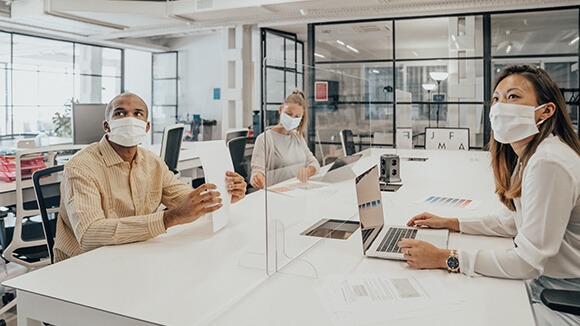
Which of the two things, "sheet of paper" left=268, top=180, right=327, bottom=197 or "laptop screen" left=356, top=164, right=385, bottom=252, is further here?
"laptop screen" left=356, top=164, right=385, bottom=252

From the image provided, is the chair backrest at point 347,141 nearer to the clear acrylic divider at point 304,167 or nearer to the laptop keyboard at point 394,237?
the clear acrylic divider at point 304,167

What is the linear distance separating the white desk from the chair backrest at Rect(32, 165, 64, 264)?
0.63 meters

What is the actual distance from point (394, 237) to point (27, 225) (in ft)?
7.24

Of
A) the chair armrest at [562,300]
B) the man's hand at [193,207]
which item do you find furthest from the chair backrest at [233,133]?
the chair armrest at [562,300]

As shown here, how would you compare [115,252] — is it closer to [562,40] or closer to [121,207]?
[121,207]

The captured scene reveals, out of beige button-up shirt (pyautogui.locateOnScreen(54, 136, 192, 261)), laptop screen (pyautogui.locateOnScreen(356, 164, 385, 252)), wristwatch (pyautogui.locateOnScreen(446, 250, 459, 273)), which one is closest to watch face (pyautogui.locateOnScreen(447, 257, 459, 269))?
wristwatch (pyautogui.locateOnScreen(446, 250, 459, 273))

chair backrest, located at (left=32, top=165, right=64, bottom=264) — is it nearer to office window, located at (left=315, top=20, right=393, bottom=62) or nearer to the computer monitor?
the computer monitor

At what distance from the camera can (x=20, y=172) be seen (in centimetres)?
258

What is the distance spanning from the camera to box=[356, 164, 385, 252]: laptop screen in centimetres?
154

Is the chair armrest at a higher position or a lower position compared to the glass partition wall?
lower

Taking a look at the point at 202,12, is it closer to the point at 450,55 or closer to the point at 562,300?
the point at 450,55

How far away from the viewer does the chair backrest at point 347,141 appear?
192 centimetres

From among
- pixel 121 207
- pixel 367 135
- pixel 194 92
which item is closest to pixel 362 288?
pixel 121 207

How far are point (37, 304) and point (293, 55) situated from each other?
26.2 feet
